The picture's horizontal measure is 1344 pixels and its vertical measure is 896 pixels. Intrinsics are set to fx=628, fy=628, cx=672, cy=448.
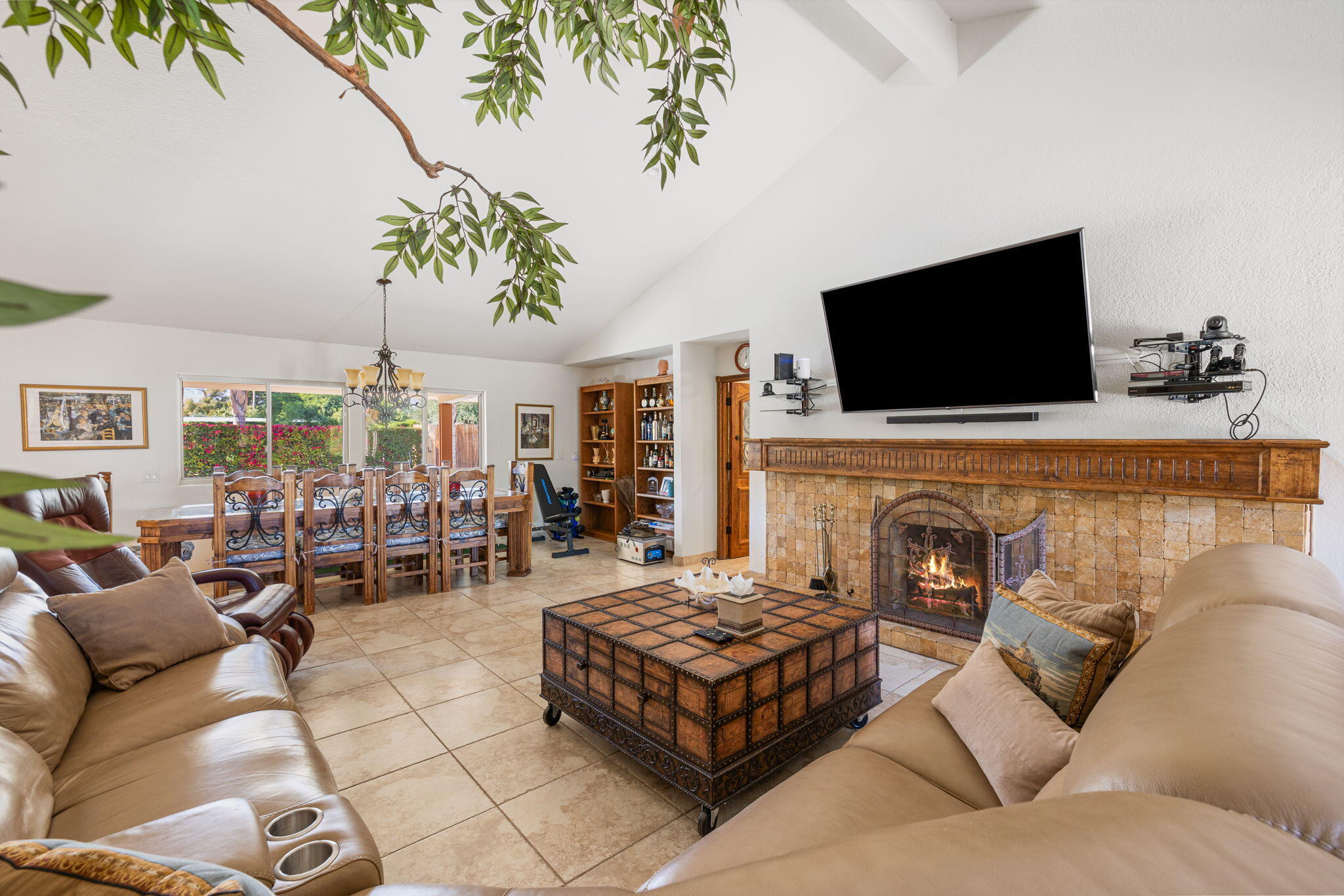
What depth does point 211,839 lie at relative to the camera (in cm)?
115

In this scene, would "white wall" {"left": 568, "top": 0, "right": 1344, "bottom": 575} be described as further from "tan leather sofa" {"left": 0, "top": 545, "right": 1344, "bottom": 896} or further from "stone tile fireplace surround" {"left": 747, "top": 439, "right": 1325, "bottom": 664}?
"tan leather sofa" {"left": 0, "top": 545, "right": 1344, "bottom": 896}

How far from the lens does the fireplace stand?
349 cm

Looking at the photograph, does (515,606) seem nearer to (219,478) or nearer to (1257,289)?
(219,478)

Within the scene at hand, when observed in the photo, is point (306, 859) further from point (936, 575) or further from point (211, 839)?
point (936, 575)

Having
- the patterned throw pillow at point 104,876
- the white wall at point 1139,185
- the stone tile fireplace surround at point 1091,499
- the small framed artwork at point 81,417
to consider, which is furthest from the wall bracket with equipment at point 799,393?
the small framed artwork at point 81,417

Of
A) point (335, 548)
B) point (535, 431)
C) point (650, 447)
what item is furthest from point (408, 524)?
point (650, 447)

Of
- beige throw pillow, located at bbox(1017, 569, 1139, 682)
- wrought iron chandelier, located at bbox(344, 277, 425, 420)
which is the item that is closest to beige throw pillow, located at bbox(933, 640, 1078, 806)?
beige throw pillow, located at bbox(1017, 569, 1139, 682)

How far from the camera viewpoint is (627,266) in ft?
19.0

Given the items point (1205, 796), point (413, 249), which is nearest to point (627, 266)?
point (413, 249)

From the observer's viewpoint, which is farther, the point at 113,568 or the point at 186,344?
the point at 186,344

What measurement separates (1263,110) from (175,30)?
4.01m

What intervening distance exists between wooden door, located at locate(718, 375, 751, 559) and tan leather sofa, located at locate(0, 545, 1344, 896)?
4.16 meters

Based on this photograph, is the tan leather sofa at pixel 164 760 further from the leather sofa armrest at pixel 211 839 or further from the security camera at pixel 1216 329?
the security camera at pixel 1216 329

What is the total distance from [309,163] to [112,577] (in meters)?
2.53
